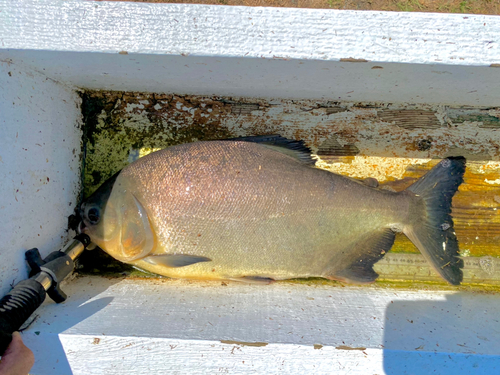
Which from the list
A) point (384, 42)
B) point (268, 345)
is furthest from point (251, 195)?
point (384, 42)

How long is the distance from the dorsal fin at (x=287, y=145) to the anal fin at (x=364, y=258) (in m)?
0.75

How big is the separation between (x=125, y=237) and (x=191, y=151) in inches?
31.1

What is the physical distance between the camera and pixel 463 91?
2139mm

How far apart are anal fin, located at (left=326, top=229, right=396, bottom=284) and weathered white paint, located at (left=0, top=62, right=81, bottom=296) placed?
210cm

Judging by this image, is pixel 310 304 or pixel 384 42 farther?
pixel 310 304

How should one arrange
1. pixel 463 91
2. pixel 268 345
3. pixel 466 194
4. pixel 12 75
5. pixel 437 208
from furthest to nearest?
pixel 466 194 → pixel 437 208 → pixel 463 91 → pixel 12 75 → pixel 268 345

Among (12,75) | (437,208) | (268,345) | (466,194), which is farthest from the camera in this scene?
(466,194)

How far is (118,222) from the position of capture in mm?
2248

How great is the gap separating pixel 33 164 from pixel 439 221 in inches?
114

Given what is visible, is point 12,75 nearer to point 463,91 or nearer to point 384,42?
point 384,42

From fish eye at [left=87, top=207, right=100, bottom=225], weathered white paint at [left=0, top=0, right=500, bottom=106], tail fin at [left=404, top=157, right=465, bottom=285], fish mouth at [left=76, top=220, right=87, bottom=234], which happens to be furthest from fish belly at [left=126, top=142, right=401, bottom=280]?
weathered white paint at [left=0, top=0, right=500, bottom=106]

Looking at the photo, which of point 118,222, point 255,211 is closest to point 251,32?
point 255,211

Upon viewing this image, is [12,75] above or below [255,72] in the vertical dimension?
below

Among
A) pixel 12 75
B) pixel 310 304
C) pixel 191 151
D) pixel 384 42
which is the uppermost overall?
pixel 384 42
